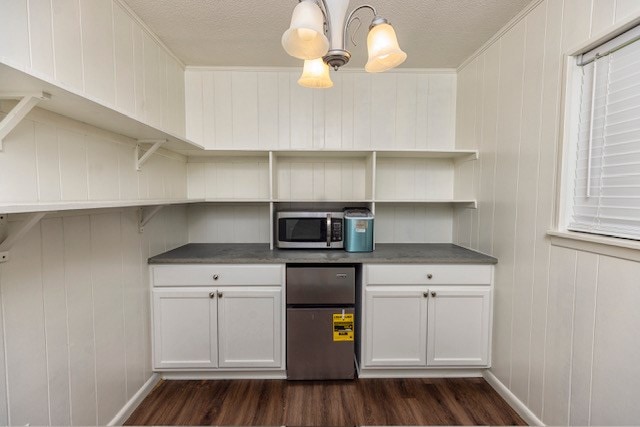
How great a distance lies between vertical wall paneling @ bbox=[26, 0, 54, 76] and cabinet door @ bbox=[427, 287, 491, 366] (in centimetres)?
225

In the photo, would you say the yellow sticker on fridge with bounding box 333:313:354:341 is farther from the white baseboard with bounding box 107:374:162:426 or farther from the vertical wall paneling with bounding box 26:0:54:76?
the vertical wall paneling with bounding box 26:0:54:76

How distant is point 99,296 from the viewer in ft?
4.39

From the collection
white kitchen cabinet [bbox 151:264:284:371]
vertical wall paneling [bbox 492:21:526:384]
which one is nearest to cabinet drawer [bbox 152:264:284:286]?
white kitchen cabinet [bbox 151:264:284:371]

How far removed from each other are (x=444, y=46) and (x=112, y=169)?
2.24 metres

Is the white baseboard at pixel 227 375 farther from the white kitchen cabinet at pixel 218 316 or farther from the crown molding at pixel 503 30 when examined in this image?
the crown molding at pixel 503 30

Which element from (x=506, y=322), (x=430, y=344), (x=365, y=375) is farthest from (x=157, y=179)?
(x=506, y=322)

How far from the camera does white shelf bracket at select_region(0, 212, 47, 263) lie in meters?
0.88

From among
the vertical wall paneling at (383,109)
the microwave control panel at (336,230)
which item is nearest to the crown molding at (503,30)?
the vertical wall paneling at (383,109)

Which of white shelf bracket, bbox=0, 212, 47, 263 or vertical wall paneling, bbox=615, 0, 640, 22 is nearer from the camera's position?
white shelf bracket, bbox=0, 212, 47, 263

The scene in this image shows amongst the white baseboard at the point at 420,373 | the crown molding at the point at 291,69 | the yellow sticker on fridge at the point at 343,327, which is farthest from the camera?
the crown molding at the point at 291,69

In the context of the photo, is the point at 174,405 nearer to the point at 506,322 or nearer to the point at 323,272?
the point at 323,272

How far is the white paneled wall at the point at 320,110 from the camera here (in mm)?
2201

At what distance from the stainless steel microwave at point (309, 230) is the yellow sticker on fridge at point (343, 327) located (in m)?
0.49

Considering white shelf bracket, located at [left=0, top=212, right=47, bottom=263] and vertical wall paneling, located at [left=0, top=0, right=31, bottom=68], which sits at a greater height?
vertical wall paneling, located at [left=0, top=0, right=31, bottom=68]
